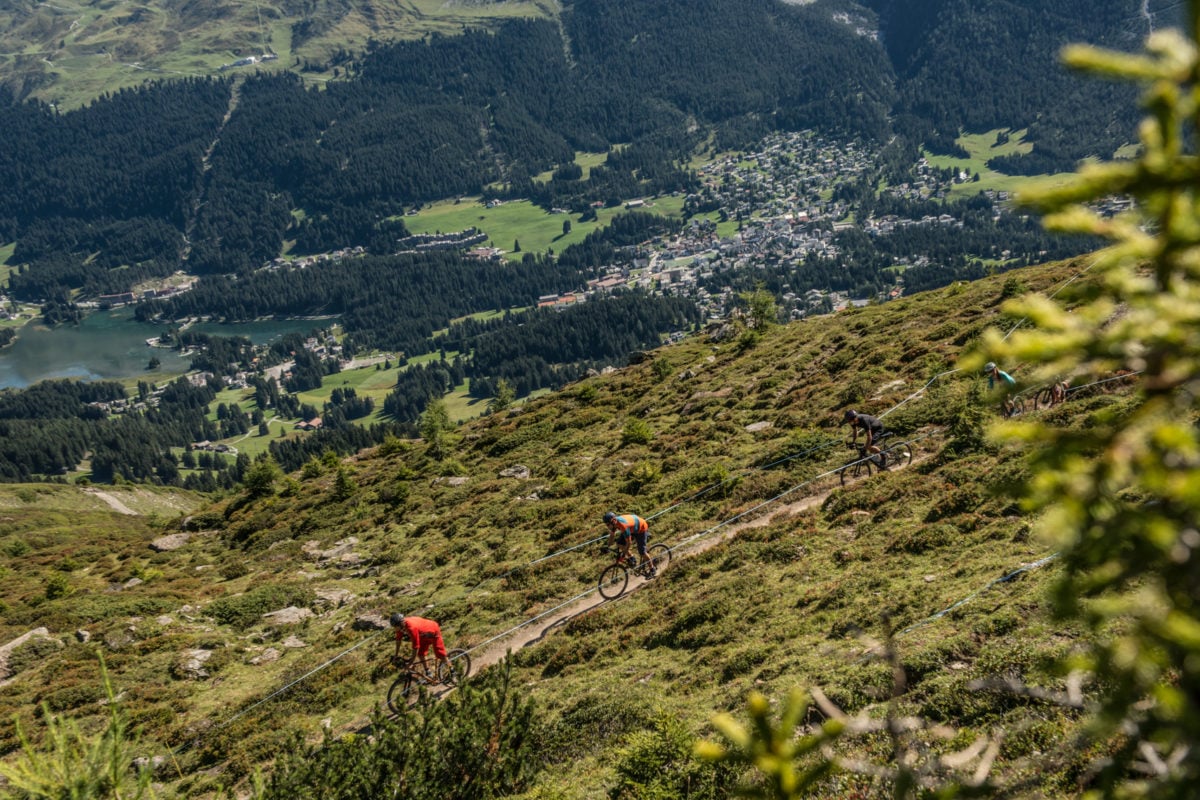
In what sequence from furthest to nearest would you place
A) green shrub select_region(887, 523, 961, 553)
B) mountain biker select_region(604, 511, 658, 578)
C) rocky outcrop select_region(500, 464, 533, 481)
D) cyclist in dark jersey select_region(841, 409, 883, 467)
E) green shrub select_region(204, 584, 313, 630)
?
1. rocky outcrop select_region(500, 464, 533, 481)
2. green shrub select_region(204, 584, 313, 630)
3. cyclist in dark jersey select_region(841, 409, 883, 467)
4. mountain biker select_region(604, 511, 658, 578)
5. green shrub select_region(887, 523, 961, 553)

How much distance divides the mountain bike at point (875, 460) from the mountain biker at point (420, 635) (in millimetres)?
14978

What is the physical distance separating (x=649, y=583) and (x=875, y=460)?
9.22m

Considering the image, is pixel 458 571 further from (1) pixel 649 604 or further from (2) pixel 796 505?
(2) pixel 796 505

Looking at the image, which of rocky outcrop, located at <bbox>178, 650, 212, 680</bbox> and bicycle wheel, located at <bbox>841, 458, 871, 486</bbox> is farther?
rocky outcrop, located at <bbox>178, 650, 212, 680</bbox>

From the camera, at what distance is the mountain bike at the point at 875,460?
84.9 ft

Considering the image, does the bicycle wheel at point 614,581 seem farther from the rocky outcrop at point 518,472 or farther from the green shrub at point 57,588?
the green shrub at point 57,588

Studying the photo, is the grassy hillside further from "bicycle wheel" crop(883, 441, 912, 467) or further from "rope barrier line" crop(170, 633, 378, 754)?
"bicycle wheel" crop(883, 441, 912, 467)

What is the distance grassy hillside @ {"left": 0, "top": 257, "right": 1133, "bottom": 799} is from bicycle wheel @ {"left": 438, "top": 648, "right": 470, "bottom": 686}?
5.12ft

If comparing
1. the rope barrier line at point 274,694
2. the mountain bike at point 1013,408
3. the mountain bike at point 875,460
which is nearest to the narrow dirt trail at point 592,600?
the mountain bike at point 875,460

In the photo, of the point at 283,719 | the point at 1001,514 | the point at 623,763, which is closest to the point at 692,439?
the point at 1001,514

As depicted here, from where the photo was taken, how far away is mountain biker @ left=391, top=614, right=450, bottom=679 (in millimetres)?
20938

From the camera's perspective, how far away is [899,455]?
86.2 ft

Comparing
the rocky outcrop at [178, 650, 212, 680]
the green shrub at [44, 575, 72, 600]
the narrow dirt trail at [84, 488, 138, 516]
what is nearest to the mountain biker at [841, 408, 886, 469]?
the rocky outcrop at [178, 650, 212, 680]

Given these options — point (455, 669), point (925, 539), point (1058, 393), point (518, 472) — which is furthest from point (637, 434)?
point (925, 539)
